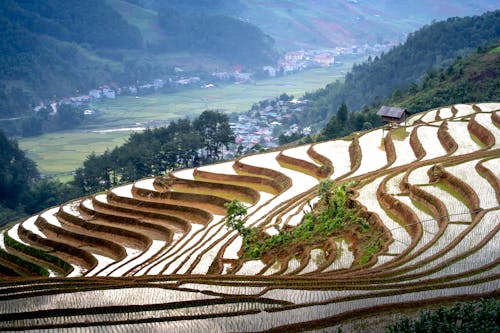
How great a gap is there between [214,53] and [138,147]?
10324 centimetres

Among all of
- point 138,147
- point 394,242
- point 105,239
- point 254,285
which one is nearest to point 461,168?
point 394,242

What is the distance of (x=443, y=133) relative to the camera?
3531cm

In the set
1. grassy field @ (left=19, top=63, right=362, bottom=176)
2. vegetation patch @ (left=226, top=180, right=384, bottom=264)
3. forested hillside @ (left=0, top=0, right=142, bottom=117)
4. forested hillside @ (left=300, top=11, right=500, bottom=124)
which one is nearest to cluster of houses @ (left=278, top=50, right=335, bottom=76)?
grassy field @ (left=19, top=63, right=362, bottom=176)

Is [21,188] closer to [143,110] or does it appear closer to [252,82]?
[143,110]

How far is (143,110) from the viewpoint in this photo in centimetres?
11856

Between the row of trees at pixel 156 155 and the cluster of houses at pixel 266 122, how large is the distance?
1565 cm

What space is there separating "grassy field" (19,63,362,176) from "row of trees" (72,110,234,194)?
13.9 metres

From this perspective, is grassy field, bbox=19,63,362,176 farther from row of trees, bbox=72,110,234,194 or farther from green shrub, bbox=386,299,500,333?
green shrub, bbox=386,299,500,333

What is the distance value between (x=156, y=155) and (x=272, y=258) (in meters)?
38.5

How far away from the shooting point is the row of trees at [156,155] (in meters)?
57.8

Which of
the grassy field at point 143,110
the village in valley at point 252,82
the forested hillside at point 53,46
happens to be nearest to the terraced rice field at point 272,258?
the village in valley at point 252,82

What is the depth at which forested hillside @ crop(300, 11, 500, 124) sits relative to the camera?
8744cm

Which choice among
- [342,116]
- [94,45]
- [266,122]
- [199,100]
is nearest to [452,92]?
[342,116]

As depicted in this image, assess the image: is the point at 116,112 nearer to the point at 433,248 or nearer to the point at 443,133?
the point at 443,133
